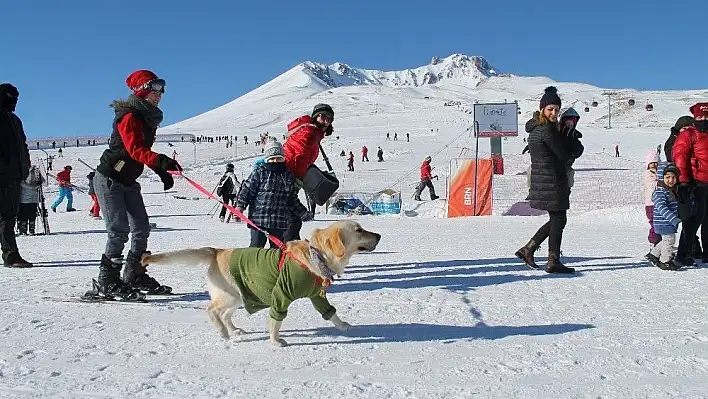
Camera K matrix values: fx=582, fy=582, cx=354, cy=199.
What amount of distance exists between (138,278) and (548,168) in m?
4.07

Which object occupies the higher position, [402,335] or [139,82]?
[139,82]

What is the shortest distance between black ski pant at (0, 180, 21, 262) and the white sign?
26034 mm

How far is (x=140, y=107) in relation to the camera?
455 cm

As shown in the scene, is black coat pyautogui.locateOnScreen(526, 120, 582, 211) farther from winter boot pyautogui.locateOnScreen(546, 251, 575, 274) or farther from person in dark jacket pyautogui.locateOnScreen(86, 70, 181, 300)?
person in dark jacket pyautogui.locateOnScreen(86, 70, 181, 300)

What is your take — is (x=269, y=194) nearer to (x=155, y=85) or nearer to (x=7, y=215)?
(x=155, y=85)

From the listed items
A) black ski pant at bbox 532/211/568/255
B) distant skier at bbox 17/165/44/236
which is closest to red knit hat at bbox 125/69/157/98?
black ski pant at bbox 532/211/568/255

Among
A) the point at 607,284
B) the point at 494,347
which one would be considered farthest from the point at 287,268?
the point at 607,284

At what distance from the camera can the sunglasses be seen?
463cm

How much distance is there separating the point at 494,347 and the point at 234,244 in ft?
20.9

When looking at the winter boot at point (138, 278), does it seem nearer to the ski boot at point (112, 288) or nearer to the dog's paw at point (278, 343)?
the ski boot at point (112, 288)

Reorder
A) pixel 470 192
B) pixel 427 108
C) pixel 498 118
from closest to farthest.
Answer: pixel 470 192 → pixel 498 118 → pixel 427 108

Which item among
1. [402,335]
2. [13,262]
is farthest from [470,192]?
[402,335]

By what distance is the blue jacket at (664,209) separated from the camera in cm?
618

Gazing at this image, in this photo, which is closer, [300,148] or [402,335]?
[402,335]
